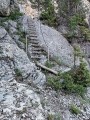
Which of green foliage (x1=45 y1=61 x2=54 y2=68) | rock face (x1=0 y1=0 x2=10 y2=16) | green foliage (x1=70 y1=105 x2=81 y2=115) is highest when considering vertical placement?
rock face (x1=0 y1=0 x2=10 y2=16)

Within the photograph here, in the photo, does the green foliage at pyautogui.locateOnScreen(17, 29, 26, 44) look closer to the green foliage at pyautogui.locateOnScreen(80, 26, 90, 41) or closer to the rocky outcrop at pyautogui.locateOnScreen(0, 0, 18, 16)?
the rocky outcrop at pyautogui.locateOnScreen(0, 0, 18, 16)

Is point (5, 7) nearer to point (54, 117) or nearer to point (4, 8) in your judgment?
point (4, 8)

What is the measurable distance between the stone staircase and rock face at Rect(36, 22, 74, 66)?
0.29 meters

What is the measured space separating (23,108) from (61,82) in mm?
3764

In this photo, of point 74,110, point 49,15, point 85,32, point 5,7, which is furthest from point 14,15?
point 74,110

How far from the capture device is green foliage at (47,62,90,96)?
14.0 m

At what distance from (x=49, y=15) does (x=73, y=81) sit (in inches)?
349

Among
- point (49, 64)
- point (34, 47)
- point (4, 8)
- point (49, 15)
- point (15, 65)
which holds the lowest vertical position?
point (49, 64)

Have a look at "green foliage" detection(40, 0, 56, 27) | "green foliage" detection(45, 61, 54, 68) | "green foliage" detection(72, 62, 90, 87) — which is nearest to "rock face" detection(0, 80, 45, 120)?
"green foliage" detection(72, 62, 90, 87)

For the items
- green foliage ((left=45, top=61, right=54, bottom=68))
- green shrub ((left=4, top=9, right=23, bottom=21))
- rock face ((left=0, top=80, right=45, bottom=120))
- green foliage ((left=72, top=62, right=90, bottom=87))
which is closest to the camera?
rock face ((left=0, top=80, right=45, bottom=120))

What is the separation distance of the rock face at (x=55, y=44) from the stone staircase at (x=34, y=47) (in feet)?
0.97

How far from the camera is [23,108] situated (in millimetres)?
10992

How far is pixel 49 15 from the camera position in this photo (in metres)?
21.8

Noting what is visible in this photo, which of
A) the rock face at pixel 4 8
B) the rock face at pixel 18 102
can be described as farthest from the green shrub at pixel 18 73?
the rock face at pixel 4 8
